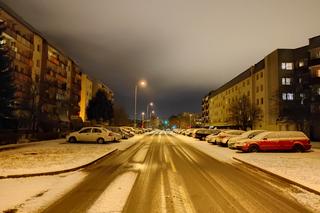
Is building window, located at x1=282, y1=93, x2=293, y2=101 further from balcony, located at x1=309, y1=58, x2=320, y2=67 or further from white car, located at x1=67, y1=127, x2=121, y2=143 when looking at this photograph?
white car, located at x1=67, y1=127, x2=121, y2=143

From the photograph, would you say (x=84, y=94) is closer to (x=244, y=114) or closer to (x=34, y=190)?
(x=244, y=114)

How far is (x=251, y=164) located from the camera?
15.8 m

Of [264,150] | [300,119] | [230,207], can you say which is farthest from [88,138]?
[300,119]

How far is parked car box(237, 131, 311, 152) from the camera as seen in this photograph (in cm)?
2334

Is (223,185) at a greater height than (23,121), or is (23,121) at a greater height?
(23,121)

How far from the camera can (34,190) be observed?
910cm

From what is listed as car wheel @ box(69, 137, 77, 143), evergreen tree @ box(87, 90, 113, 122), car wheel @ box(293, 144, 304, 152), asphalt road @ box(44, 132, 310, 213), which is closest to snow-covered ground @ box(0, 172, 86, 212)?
asphalt road @ box(44, 132, 310, 213)

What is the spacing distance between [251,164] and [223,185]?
6083mm

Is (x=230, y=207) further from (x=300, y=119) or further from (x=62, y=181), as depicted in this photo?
(x=300, y=119)

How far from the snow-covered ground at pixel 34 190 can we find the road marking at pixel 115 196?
1.25m

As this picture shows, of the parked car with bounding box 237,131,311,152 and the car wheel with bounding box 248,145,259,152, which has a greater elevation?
the parked car with bounding box 237,131,311,152

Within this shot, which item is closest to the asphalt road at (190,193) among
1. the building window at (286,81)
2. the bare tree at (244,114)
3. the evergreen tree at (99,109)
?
the bare tree at (244,114)

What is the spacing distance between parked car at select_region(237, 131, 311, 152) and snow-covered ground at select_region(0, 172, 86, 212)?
49.0ft

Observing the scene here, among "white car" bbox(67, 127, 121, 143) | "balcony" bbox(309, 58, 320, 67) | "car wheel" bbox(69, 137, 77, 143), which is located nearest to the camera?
"white car" bbox(67, 127, 121, 143)
